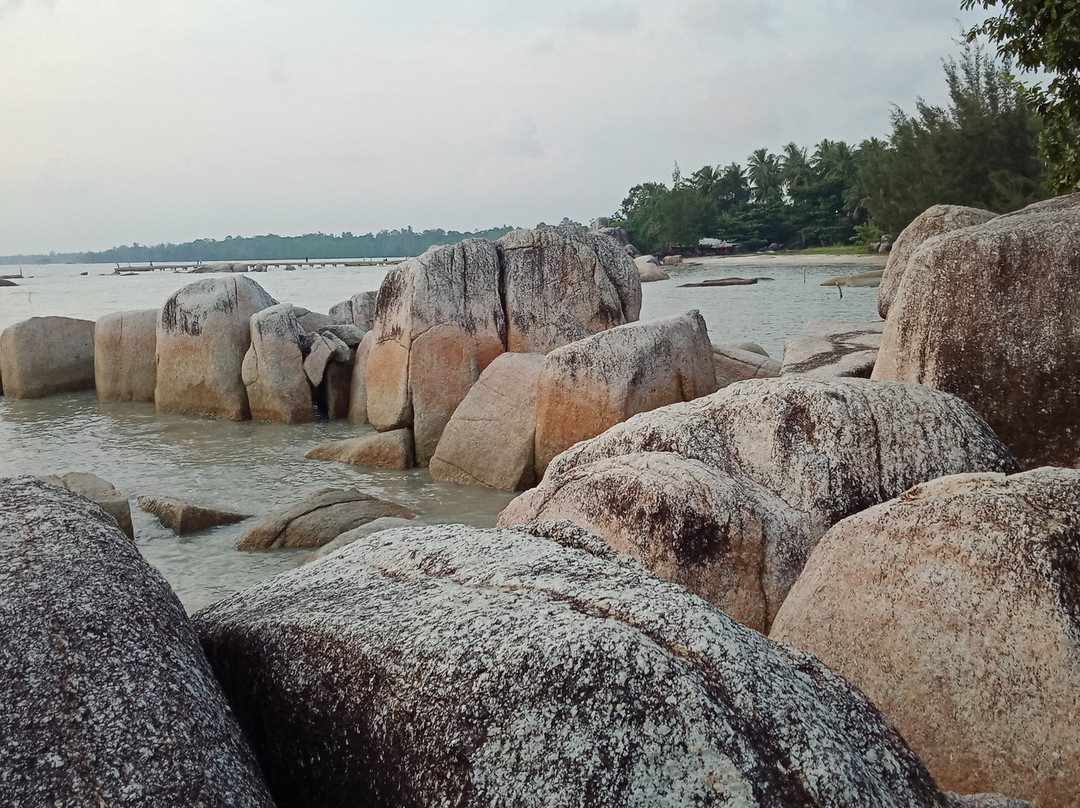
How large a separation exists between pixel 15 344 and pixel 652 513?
14772mm

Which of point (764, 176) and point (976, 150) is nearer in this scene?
point (976, 150)

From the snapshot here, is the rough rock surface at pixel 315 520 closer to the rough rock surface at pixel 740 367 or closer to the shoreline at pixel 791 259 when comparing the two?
the rough rock surface at pixel 740 367

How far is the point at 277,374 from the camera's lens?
1299 cm

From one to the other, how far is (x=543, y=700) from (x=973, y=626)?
6.35 ft

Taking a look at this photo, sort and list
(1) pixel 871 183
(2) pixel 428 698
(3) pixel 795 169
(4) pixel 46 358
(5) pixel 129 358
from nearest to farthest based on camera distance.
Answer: (2) pixel 428 698
(5) pixel 129 358
(4) pixel 46 358
(1) pixel 871 183
(3) pixel 795 169

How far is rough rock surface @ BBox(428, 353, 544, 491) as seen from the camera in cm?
916

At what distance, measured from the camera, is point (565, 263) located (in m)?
11.7

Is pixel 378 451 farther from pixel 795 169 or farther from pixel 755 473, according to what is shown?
pixel 795 169

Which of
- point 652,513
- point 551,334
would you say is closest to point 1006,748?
point 652,513

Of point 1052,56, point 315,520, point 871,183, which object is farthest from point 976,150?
point 315,520

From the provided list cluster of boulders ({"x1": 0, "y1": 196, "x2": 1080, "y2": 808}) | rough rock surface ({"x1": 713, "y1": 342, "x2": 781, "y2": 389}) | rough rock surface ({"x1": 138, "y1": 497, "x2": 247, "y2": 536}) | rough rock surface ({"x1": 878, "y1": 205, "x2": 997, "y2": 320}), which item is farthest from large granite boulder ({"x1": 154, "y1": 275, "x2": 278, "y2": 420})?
rough rock surface ({"x1": 878, "y1": 205, "x2": 997, "y2": 320})

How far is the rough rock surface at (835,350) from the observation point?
8.32 m

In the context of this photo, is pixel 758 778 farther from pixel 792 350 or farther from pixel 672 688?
pixel 792 350

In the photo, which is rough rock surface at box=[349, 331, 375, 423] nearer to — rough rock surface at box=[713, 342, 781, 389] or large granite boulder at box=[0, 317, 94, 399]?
rough rock surface at box=[713, 342, 781, 389]
